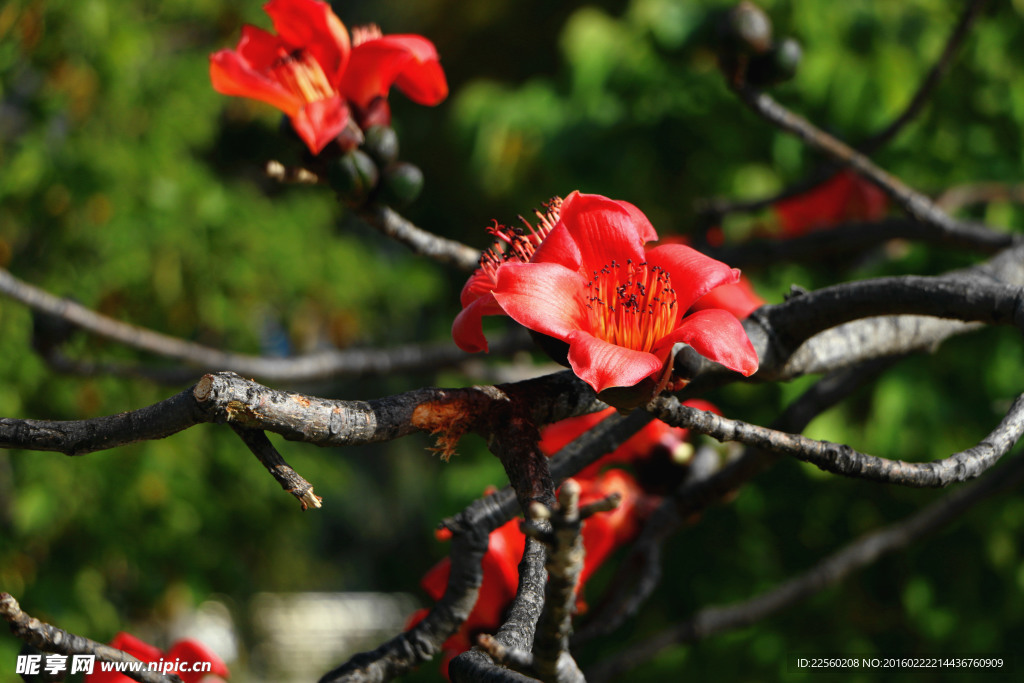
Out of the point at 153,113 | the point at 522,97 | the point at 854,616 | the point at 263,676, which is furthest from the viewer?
the point at 263,676

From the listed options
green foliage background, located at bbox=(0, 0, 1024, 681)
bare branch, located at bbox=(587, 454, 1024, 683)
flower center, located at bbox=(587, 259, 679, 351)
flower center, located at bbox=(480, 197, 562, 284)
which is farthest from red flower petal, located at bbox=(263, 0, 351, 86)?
green foliage background, located at bbox=(0, 0, 1024, 681)

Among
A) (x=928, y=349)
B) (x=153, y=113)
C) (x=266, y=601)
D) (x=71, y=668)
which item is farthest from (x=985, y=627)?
(x=266, y=601)

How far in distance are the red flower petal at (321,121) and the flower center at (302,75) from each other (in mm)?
48

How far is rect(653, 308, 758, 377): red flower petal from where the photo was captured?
1.86ft

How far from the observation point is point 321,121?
1.01m

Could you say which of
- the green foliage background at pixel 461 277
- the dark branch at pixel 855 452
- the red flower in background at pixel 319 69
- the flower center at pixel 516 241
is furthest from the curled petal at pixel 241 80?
the green foliage background at pixel 461 277

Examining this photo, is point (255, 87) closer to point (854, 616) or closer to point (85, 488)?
point (854, 616)

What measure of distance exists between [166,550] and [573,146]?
1.84m

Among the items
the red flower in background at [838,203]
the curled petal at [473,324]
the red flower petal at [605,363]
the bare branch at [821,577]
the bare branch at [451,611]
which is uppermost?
the red flower in background at [838,203]

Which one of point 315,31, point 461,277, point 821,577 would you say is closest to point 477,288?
point 315,31

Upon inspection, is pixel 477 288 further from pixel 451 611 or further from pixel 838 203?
pixel 838 203

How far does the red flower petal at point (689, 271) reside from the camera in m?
0.62

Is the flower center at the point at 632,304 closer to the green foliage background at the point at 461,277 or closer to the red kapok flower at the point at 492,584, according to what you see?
the red kapok flower at the point at 492,584

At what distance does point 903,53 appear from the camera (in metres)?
2.18
